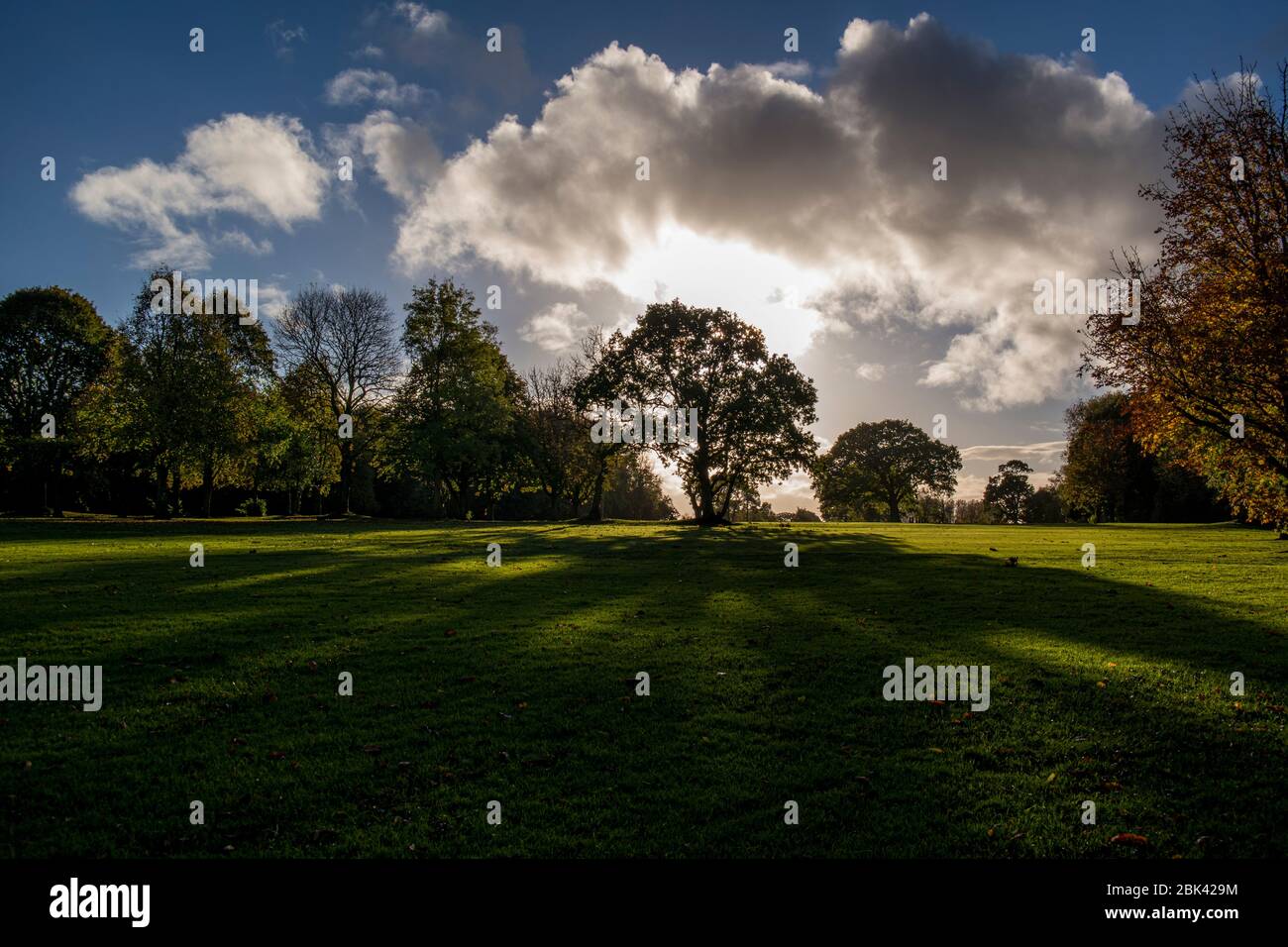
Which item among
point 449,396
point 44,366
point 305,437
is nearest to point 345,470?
point 305,437

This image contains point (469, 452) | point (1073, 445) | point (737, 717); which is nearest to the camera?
point (737, 717)

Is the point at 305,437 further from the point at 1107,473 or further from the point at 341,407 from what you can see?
the point at 1107,473

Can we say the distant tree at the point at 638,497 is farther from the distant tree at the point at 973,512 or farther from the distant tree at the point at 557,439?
the distant tree at the point at 973,512

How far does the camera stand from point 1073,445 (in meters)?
85.8

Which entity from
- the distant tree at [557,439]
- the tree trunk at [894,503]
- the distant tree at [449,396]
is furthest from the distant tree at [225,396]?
the tree trunk at [894,503]

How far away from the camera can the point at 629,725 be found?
8211 millimetres

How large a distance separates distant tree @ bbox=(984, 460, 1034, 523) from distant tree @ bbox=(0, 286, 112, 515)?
15128 centimetres

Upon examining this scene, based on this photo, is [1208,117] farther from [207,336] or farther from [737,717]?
[207,336]

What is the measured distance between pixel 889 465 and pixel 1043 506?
55057mm

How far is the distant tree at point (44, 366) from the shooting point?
4994 cm

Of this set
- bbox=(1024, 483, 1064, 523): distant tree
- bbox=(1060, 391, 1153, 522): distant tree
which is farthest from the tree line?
bbox=(1024, 483, 1064, 523): distant tree

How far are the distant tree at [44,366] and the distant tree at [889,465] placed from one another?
292 ft
